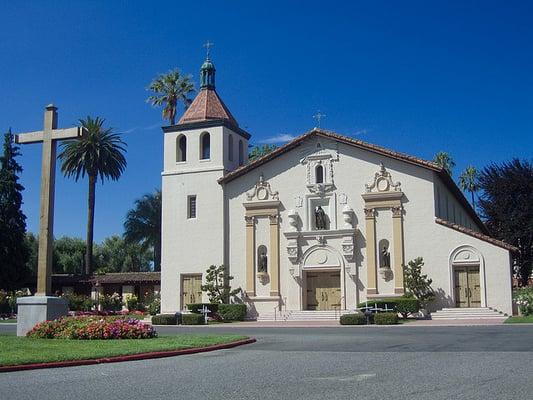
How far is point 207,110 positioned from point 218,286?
11520mm

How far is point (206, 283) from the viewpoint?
4091cm

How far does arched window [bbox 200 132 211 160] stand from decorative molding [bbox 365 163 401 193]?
10642 millimetres

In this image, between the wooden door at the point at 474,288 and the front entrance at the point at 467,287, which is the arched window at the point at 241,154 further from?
the wooden door at the point at 474,288

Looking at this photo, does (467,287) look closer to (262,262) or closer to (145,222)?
(262,262)

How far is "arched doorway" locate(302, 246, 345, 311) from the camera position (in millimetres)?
39344

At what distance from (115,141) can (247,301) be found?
28240 millimetres

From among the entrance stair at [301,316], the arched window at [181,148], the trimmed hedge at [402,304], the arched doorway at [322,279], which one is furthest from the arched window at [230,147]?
the trimmed hedge at [402,304]

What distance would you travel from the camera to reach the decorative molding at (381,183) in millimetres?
38688

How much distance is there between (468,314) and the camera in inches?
1374

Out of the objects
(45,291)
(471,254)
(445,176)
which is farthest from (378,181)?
(45,291)

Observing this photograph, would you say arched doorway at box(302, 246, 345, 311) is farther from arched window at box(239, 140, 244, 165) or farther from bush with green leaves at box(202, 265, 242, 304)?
arched window at box(239, 140, 244, 165)

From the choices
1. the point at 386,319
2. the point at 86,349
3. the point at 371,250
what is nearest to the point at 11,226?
the point at 371,250

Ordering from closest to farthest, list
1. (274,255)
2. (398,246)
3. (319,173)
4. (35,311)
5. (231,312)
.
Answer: (35,311), (398,246), (231,312), (274,255), (319,173)

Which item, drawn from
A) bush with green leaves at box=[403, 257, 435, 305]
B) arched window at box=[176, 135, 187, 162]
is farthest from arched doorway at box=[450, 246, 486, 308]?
arched window at box=[176, 135, 187, 162]
